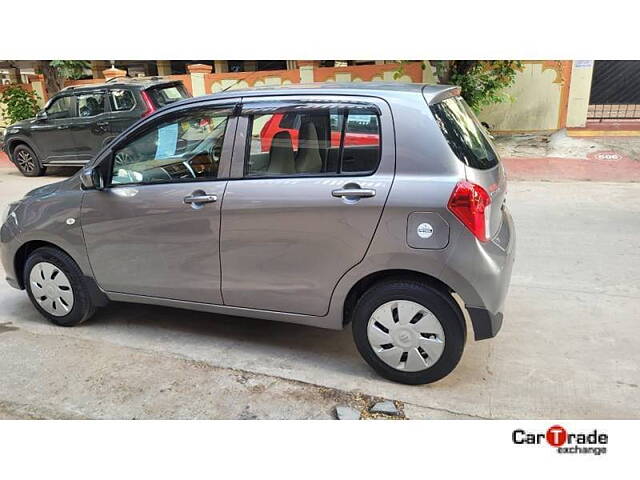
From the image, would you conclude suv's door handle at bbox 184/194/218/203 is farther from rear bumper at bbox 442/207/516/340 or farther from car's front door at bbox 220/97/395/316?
rear bumper at bbox 442/207/516/340

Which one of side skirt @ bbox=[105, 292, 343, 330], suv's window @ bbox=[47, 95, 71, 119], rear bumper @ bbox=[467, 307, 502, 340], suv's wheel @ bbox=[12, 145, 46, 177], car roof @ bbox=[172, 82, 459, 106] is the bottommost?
suv's wheel @ bbox=[12, 145, 46, 177]

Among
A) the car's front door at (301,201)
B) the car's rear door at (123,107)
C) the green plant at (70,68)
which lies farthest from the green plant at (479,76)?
the green plant at (70,68)

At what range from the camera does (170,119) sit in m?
3.58

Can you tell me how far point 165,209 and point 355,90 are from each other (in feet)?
4.71

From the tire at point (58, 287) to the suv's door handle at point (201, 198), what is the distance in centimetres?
116

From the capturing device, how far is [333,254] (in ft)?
10.3

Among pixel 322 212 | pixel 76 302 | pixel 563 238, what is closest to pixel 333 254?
pixel 322 212

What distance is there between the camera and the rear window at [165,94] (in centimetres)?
965

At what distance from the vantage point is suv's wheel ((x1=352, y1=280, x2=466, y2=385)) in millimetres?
2990

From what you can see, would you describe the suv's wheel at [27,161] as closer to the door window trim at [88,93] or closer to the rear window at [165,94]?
the door window trim at [88,93]

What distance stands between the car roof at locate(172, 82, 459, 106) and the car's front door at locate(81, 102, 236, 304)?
0.13m

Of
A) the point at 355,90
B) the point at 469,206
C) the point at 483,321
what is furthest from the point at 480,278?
the point at 355,90

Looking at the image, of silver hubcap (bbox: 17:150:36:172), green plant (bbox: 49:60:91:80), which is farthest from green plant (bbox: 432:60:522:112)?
green plant (bbox: 49:60:91:80)

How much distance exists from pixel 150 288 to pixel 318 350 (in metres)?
1.25
